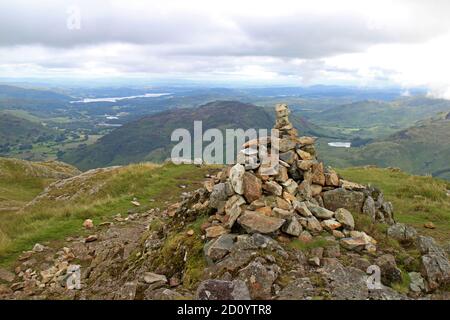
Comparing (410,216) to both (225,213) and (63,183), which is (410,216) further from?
(63,183)

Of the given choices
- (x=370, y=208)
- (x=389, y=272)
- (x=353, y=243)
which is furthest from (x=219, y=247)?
(x=370, y=208)

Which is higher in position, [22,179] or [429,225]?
[429,225]

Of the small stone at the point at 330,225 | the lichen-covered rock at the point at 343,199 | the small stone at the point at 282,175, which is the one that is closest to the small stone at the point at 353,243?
the small stone at the point at 330,225

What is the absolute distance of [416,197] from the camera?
26203mm

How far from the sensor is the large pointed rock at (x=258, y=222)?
12336 millimetres

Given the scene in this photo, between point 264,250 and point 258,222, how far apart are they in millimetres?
1214

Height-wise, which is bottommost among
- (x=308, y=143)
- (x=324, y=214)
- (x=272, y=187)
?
(x=324, y=214)

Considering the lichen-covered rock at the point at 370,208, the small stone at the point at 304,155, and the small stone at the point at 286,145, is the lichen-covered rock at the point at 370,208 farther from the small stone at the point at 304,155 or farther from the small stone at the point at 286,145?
the small stone at the point at 286,145

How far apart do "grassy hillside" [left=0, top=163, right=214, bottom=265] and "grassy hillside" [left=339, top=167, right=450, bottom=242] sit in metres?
13.7

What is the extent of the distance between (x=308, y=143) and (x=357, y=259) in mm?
7401

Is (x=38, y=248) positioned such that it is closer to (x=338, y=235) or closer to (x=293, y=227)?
(x=293, y=227)

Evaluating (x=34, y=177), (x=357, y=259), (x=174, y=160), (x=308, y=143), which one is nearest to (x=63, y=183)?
(x=174, y=160)

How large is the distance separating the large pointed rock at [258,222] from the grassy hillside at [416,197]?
9482mm
